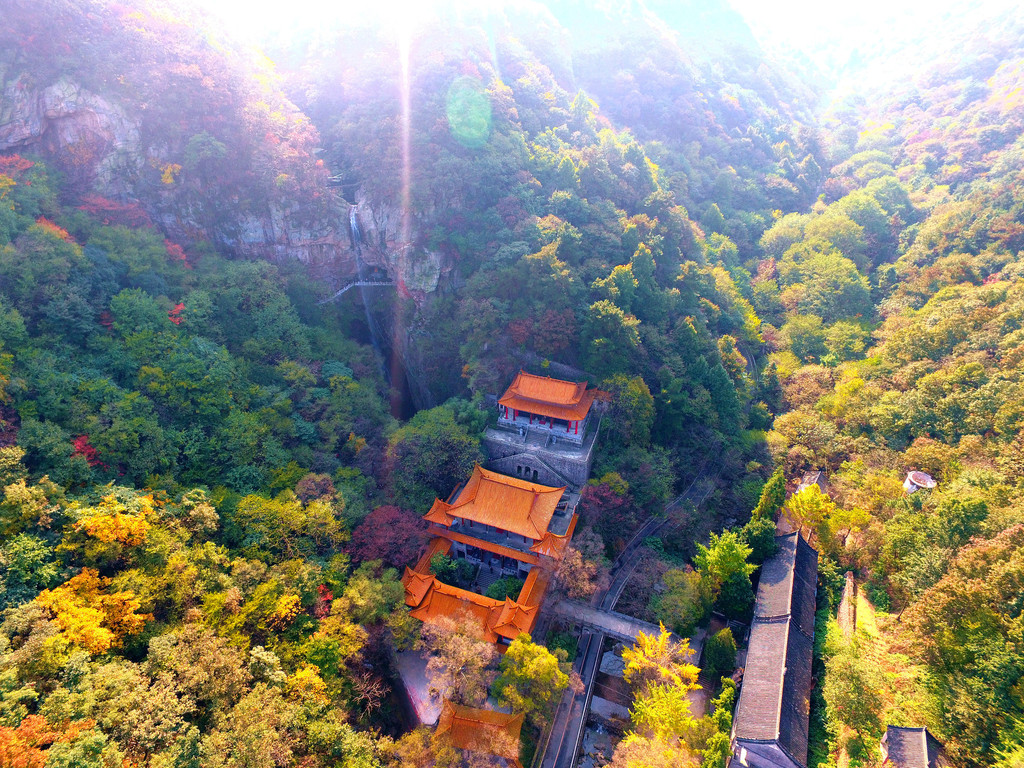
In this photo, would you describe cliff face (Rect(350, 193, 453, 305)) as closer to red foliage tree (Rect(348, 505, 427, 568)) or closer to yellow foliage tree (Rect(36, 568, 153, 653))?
red foliage tree (Rect(348, 505, 427, 568))

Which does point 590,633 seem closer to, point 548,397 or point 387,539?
point 387,539

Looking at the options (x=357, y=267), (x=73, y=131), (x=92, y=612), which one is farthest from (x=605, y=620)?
(x=73, y=131)

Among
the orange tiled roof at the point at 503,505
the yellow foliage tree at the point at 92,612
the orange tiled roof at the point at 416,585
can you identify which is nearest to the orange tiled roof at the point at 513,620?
the orange tiled roof at the point at 503,505

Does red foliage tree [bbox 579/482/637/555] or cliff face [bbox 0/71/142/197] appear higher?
cliff face [bbox 0/71/142/197]

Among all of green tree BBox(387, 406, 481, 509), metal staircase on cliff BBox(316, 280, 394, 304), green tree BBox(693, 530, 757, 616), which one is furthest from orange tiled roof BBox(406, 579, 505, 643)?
metal staircase on cliff BBox(316, 280, 394, 304)

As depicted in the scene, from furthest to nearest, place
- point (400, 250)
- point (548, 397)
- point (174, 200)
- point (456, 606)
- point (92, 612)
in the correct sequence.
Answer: point (400, 250) → point (174, 200) → point (548, 397) → point (456, 606) → point (92, 612)

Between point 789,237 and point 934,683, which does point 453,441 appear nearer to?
point 934,683
